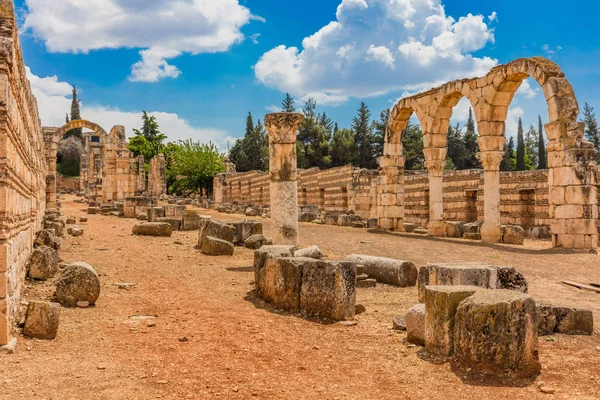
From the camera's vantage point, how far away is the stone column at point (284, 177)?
11625 millimetres

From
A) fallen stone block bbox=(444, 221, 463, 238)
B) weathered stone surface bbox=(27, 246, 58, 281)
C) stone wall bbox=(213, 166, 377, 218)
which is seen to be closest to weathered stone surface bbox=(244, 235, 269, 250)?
weathered stone surface bbox=(27, 246, 58, 281)

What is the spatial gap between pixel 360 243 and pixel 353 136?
4368 cm

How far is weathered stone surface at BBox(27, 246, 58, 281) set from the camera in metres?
7.71

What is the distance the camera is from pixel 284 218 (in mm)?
11664

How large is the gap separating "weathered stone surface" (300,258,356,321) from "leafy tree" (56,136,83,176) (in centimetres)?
6323

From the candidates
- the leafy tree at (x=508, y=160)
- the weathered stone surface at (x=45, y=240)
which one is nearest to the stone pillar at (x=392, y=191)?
the weathered stone surface at (x=45, y=240)

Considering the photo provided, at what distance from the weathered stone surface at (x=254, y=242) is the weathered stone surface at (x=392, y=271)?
4.40m

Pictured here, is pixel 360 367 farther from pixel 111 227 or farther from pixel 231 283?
pixel 111 227

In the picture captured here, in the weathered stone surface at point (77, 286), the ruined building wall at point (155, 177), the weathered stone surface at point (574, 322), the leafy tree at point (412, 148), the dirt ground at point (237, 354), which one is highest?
the leafy tree at point (412, 148)

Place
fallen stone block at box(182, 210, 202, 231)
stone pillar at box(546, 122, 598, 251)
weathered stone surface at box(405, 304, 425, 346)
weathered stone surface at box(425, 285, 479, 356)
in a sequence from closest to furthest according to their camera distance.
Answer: weathered stone surface at box(425, 285, 479, 356) < weathered stone surface at box(405, 304, 425, 346) < stone pillar at box(546, 122, 598, 251) < fallen stone block at box(182, 210, 202, 231)

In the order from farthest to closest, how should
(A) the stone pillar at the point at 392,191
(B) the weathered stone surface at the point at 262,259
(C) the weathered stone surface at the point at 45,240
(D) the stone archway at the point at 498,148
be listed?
(A) the stone pillar at the point at 392,191 → (D) the stone archway at the point at 498,148 → (C) the weathered stone surface at the point at 45,240 → (B) the weathered stone surface at the point at 262,259

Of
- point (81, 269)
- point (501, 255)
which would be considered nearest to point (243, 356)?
point (81, 269)

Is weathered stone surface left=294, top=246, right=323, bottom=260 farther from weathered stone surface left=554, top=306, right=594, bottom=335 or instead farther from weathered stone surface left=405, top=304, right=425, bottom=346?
weathered stone surface left=554, top=306, right=594, bottom=335

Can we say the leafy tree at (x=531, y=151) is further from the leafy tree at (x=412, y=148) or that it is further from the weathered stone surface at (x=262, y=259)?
the weathered stone surface at (x=262, y=259)
